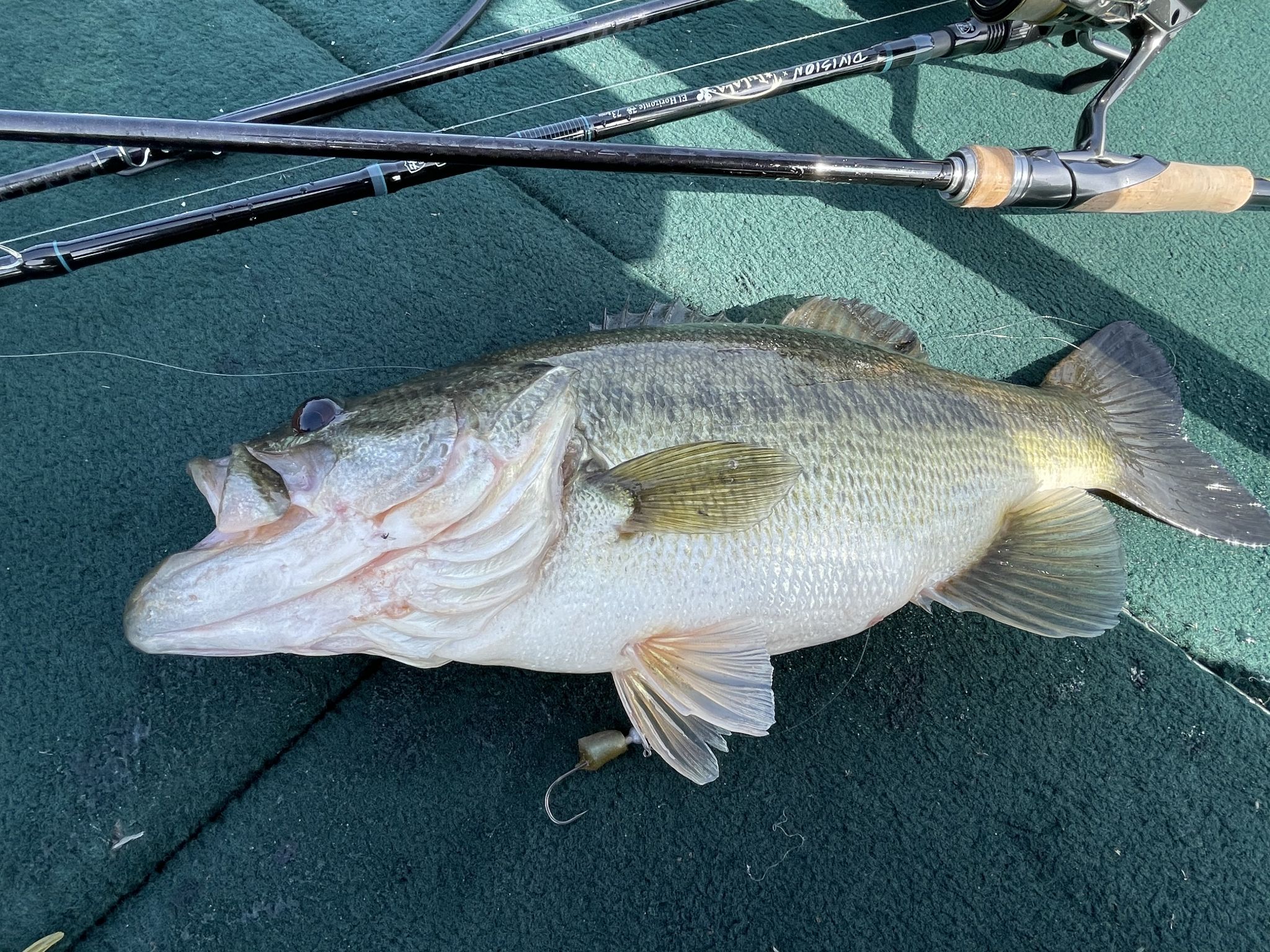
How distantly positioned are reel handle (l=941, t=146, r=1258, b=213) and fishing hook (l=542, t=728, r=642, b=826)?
1484 mm

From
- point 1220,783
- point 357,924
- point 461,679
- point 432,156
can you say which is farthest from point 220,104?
point 1220,783

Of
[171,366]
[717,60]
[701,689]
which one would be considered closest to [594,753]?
[701,689]

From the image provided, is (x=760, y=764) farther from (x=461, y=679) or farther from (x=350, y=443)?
(x=350, y=443)

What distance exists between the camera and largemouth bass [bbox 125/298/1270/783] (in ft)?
4.09

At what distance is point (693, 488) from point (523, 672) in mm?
619

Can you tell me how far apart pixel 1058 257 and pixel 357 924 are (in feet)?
8.24

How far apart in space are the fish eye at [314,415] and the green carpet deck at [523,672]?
55 centimetres

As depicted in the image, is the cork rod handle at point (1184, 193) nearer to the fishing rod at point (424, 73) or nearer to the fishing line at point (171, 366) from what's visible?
the fishing rod at point (424, 73)

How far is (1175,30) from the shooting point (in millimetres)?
1904

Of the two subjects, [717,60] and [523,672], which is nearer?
[523,672]

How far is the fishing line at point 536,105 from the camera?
1.97m

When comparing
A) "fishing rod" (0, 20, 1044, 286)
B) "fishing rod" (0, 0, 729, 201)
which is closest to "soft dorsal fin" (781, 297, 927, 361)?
"fishing rod" (0, 20, 1044, 286)

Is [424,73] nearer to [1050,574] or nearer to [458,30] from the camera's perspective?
[458,30]

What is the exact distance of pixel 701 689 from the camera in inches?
55.8
